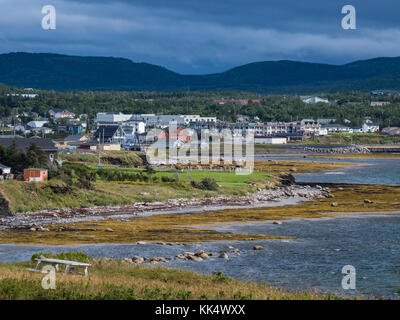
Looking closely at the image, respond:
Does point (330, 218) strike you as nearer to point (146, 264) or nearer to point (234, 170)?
point (146, 264)

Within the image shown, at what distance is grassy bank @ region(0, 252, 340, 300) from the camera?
21.7 meters

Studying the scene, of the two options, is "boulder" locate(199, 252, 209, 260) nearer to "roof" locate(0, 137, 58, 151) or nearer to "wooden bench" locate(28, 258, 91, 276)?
"wooden bench" locate(28, 258, 91, 276)

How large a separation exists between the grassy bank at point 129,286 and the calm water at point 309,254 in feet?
14.9

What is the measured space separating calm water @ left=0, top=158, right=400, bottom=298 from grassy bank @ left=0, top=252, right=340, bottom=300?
453 centimetres

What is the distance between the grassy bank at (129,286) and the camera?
21.7m

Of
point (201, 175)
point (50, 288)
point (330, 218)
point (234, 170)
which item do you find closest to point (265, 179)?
point (201, 175)

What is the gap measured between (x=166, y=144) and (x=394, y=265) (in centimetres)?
10969

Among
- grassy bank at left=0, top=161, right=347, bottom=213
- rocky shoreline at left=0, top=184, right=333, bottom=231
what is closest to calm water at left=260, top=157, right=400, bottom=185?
grassy bank at left=0, top=161, right=347, bottom=213

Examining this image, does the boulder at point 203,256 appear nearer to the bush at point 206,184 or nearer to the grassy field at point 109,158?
the bush at point 206,184

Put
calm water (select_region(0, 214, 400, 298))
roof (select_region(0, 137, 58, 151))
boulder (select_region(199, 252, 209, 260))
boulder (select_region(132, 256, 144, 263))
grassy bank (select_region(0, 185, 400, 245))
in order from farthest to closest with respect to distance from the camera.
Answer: roof (select_region(0, 137, 58, 151)) < grassy bank (select_region(0, 185, 400, 245)) < boulder (select_region(199, 252, 209, 260)) < boulder (select_region(132, 256, 144, 263)) < calm water (select_region(0, 214, 400, 298))

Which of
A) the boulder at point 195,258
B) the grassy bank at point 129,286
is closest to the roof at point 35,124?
the boulder at point 195,258

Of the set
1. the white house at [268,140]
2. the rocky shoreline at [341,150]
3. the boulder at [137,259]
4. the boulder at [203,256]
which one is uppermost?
the boulder at [137,259]

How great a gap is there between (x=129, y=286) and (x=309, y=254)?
16.9m

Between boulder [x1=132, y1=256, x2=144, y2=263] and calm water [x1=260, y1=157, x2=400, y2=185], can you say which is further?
calm water [x1=260, y1=157, x2=400, y2=185]
